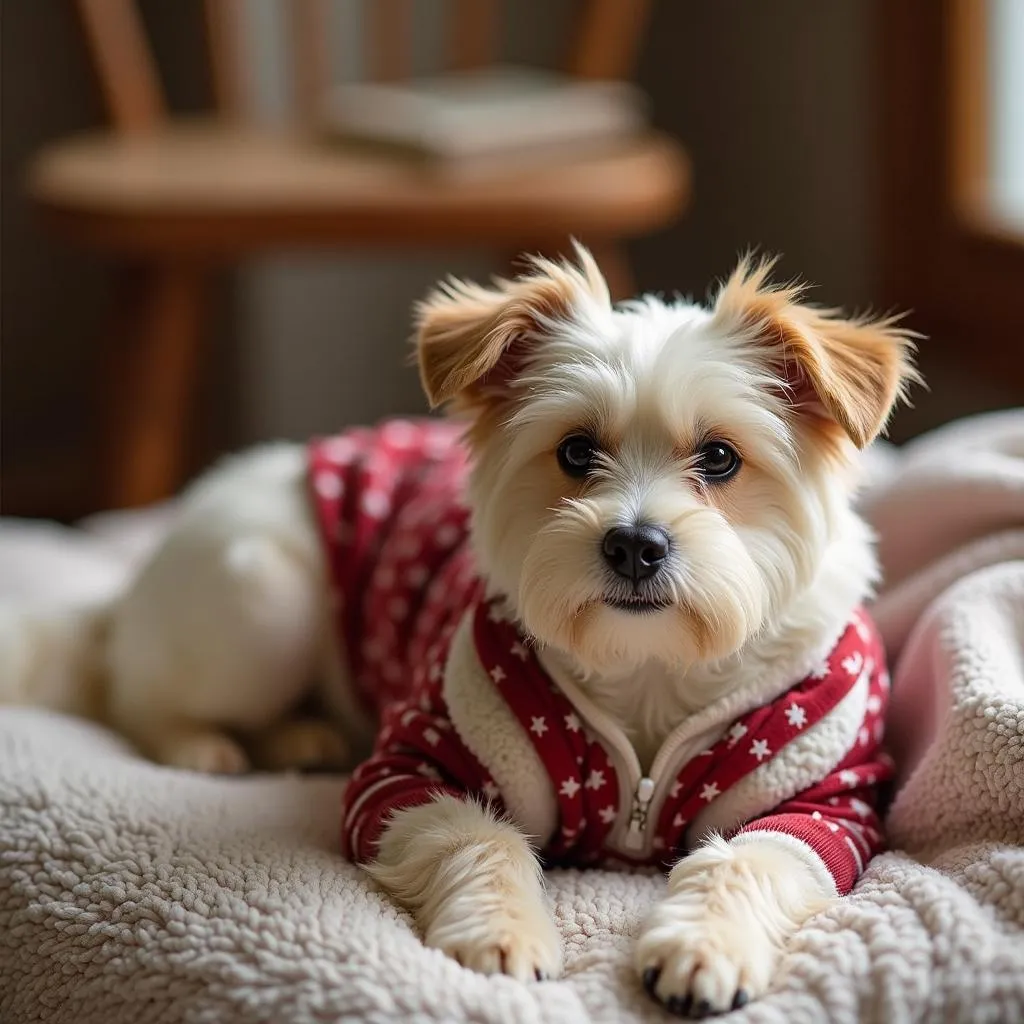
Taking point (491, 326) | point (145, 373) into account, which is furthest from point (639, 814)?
point (145, 373)

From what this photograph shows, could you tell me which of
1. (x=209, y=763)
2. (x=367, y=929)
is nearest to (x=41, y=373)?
(x=209, y=763)

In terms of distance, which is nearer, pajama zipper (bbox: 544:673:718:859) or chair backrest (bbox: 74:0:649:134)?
pajama zipper (bbox: 544:673:718:859)

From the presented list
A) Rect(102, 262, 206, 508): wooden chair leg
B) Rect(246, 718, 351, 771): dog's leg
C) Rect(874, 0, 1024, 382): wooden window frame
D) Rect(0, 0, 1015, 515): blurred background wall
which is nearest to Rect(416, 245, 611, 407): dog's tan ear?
Rect(246, 718, 351, 771): dog's leg

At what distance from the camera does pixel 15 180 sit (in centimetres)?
299

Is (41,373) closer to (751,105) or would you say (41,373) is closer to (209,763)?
(751,105)

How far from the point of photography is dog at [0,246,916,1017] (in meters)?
0.99

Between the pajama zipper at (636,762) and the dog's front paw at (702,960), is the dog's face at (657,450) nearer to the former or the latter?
the pajama zipper at (636,762)

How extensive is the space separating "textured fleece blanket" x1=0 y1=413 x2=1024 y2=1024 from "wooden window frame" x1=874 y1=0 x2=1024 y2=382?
3.11 feet

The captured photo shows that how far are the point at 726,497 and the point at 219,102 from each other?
1844 mm

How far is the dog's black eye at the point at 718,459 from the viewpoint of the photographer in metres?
1.05

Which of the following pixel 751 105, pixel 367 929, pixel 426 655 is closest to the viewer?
pixel 367 929

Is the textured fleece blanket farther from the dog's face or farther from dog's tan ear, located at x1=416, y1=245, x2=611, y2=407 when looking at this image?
dog's tan ear, located at x1=416, y1=245, x2=611, y2=407

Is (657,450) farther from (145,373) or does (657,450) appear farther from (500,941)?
(145,373)

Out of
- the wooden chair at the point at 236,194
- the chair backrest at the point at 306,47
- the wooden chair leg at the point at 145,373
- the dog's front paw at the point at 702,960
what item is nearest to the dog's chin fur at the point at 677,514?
the dog's front paw at the point at 702,960
